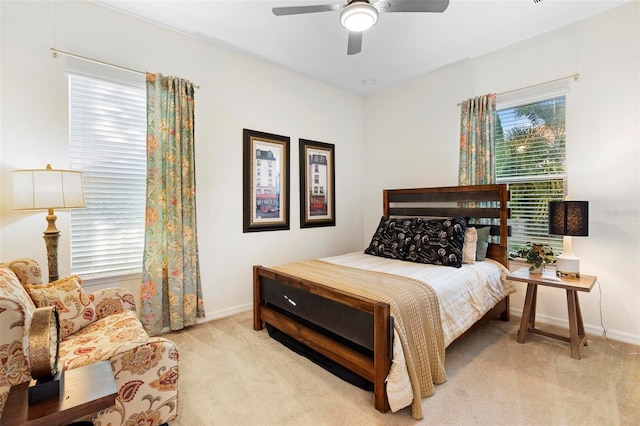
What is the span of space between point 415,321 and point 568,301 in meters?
1.51

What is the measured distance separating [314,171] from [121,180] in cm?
229

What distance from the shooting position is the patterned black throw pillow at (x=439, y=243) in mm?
2859

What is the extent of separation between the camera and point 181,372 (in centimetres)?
224

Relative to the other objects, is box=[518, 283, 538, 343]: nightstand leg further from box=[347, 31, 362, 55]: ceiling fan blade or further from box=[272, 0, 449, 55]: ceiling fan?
box=[347, 31, 362, 55]: ceiling fan blade

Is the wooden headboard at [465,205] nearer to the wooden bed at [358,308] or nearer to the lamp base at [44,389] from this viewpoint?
the wooden bed at [358,308]

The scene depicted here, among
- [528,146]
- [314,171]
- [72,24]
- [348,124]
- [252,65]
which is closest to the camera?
[72,24]

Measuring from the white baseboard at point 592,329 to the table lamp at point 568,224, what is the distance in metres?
0.75

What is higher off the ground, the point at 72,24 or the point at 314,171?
the point at 72,24

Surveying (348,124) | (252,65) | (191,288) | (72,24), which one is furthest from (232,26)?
(191,288)

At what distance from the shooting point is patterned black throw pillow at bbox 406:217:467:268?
2.86m

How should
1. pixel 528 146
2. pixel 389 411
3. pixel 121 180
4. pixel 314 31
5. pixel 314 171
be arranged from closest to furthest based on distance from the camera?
pixel 389 411 < pixel 121 180 < pixel 314 31 < pixel 528 146 < pixel 314 171

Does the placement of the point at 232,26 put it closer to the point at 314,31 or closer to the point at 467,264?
the point at 314,31

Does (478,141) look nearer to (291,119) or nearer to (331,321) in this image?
(291,119)

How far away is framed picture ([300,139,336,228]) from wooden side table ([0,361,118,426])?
9.85 ft
